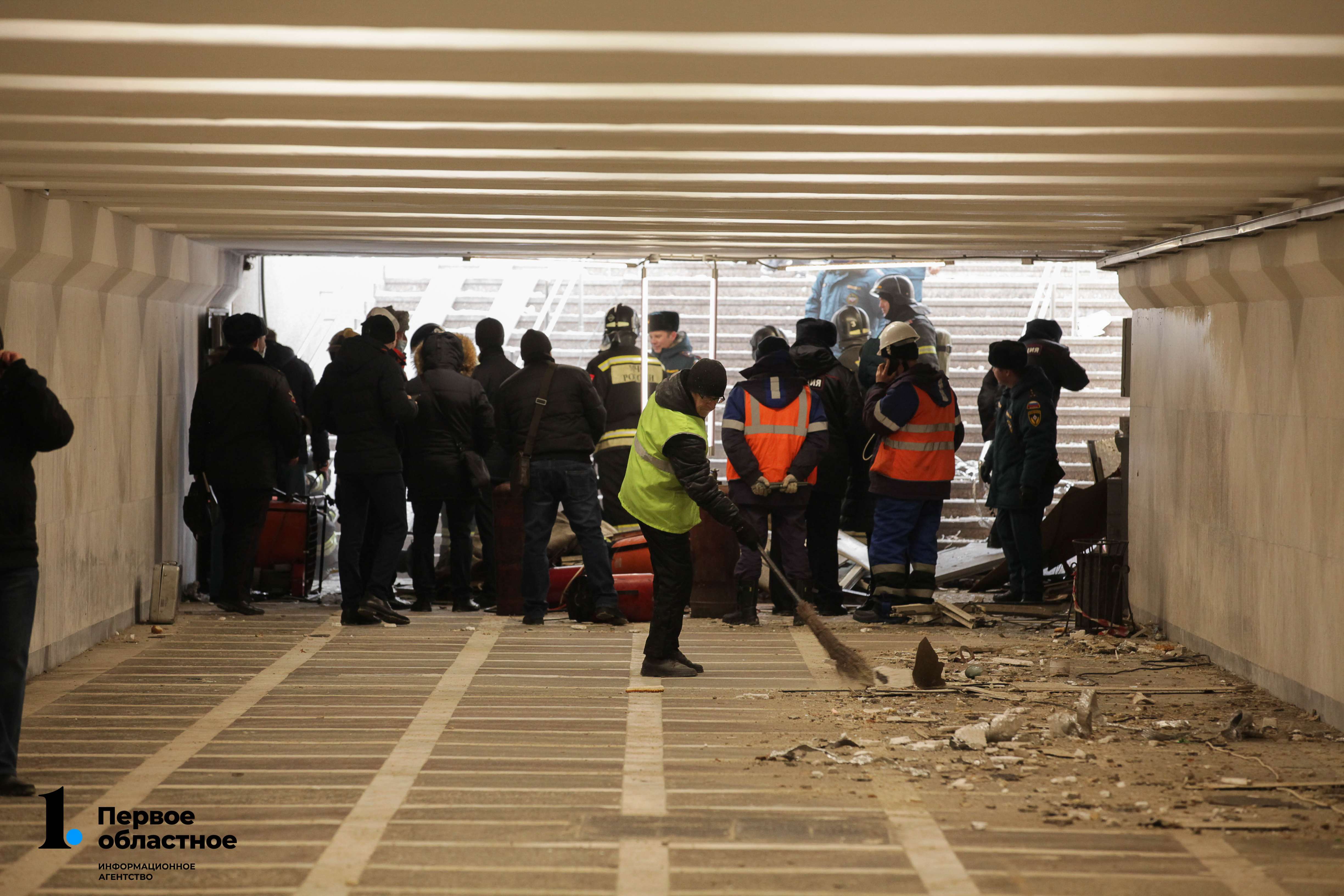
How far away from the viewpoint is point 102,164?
6531 millimetres

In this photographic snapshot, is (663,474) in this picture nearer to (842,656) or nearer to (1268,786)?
(842,656)

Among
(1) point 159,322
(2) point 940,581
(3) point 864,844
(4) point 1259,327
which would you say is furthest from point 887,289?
(3) point 864,844

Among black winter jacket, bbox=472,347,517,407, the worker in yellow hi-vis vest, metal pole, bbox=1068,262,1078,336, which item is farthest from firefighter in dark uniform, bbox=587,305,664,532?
metal pole, bbox=1068,262,1078,336

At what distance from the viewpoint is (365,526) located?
974cm

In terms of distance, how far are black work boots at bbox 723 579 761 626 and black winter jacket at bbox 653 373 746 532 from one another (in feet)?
6.91

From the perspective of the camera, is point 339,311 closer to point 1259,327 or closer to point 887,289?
point 887,289

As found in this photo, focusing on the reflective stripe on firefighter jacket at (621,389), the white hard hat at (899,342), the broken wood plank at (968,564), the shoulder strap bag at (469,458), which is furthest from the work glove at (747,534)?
the broken wood plank at (968,564)

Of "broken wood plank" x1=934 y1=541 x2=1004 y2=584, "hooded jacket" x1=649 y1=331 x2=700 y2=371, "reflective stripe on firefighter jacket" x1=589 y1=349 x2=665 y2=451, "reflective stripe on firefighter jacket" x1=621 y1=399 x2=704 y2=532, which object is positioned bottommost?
"broken wood plank" x1=934 y1=541 x2=1004 y2=584

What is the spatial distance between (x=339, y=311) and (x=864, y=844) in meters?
13.7

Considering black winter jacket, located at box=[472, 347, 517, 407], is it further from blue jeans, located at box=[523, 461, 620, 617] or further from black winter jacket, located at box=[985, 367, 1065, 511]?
black winter jacket, located at box=[985, 367, 1065, 511]

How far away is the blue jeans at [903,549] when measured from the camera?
9992 millimetres

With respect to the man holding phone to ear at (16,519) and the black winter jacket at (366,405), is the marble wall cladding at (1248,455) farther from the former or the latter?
the man holding phone to ear at (16,519)

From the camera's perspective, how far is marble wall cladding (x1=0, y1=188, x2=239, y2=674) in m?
7.54

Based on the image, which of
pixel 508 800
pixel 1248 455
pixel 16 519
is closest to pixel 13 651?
pixel 16 519
